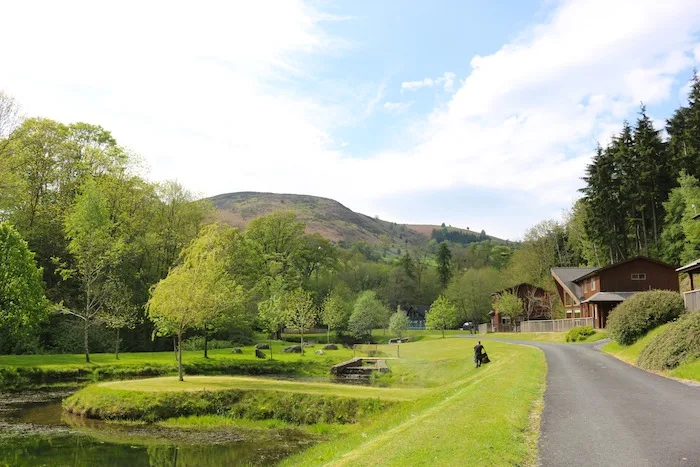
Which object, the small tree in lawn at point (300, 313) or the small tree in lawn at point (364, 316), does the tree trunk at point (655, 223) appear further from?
the small tree in lawn at point (300, 313)

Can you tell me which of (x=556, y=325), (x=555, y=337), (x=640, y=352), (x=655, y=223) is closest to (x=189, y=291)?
(x=640, y=352)

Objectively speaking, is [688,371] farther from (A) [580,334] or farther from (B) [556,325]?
(B) [556,325]

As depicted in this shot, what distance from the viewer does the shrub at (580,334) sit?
47.9 metres

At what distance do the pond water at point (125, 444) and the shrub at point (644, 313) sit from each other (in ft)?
71.3

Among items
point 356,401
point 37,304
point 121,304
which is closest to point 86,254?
point 121,304

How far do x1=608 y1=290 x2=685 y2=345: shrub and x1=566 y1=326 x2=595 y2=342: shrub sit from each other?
1543 centimetres

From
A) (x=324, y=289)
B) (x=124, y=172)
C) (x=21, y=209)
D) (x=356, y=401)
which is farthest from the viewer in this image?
(x=324, y=289)

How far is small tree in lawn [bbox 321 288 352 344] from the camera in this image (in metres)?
74.8

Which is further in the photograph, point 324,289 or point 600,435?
point 324,289

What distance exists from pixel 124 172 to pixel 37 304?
85.3ft

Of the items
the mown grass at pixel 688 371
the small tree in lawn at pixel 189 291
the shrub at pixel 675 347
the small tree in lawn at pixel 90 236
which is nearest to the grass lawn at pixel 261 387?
the small tree in lawn at pixel 189 291

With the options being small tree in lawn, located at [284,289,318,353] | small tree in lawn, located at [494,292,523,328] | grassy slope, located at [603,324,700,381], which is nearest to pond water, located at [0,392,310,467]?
grassy slope, located at [603,324,700,381]

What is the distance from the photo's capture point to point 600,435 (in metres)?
11.8

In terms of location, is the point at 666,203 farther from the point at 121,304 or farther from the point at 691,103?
the point at 121,304
